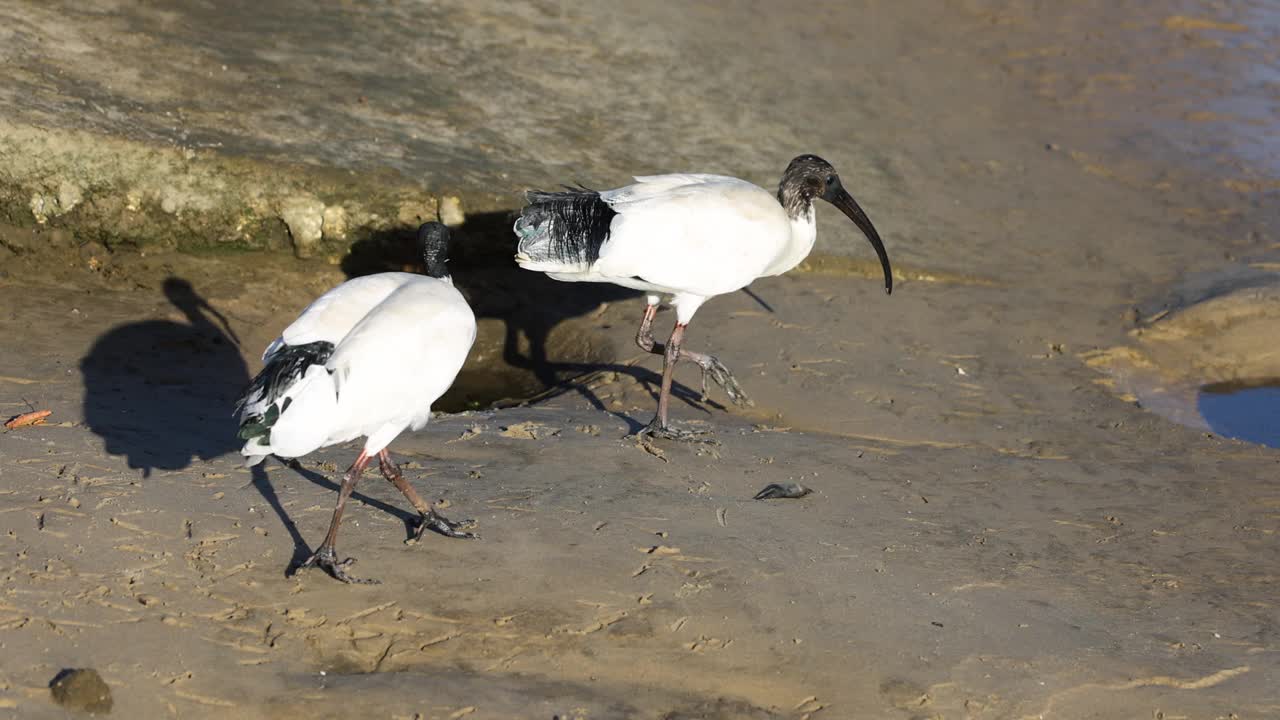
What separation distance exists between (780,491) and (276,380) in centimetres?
225

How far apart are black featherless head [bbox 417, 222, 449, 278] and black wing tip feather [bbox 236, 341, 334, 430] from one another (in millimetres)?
905

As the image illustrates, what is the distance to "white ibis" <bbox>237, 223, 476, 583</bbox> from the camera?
466cm

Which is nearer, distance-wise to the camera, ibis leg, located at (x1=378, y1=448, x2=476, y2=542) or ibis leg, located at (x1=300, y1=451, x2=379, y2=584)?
ibis leg, located at (x1=300, y1=451, x2=379, y2=584)

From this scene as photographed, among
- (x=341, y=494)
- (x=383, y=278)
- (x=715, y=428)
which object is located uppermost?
(x=383, y=278)

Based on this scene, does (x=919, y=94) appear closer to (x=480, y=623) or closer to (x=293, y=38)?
(x=293, y=38)

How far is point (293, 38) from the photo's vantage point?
967 centimetres

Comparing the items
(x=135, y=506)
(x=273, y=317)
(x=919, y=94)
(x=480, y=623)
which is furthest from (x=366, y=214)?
(x=919, y=94)

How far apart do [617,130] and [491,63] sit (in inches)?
52.2

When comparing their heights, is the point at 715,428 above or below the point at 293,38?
below

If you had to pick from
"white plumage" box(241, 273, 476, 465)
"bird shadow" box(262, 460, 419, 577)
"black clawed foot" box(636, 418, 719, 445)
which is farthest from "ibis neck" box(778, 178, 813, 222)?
"bird shadow" box(262, 460, 419, 577)

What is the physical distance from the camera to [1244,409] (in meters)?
7.53

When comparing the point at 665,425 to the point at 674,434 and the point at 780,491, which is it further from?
the point at 780,491

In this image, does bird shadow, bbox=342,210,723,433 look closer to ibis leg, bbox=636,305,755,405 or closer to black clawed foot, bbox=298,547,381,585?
ibis leg, bbox=636,305,755,405

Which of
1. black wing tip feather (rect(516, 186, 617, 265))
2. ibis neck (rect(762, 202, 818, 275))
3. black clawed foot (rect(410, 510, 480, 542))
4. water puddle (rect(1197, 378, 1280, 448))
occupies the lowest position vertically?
water puddle (rect(1197, 378, 1280, 448))
